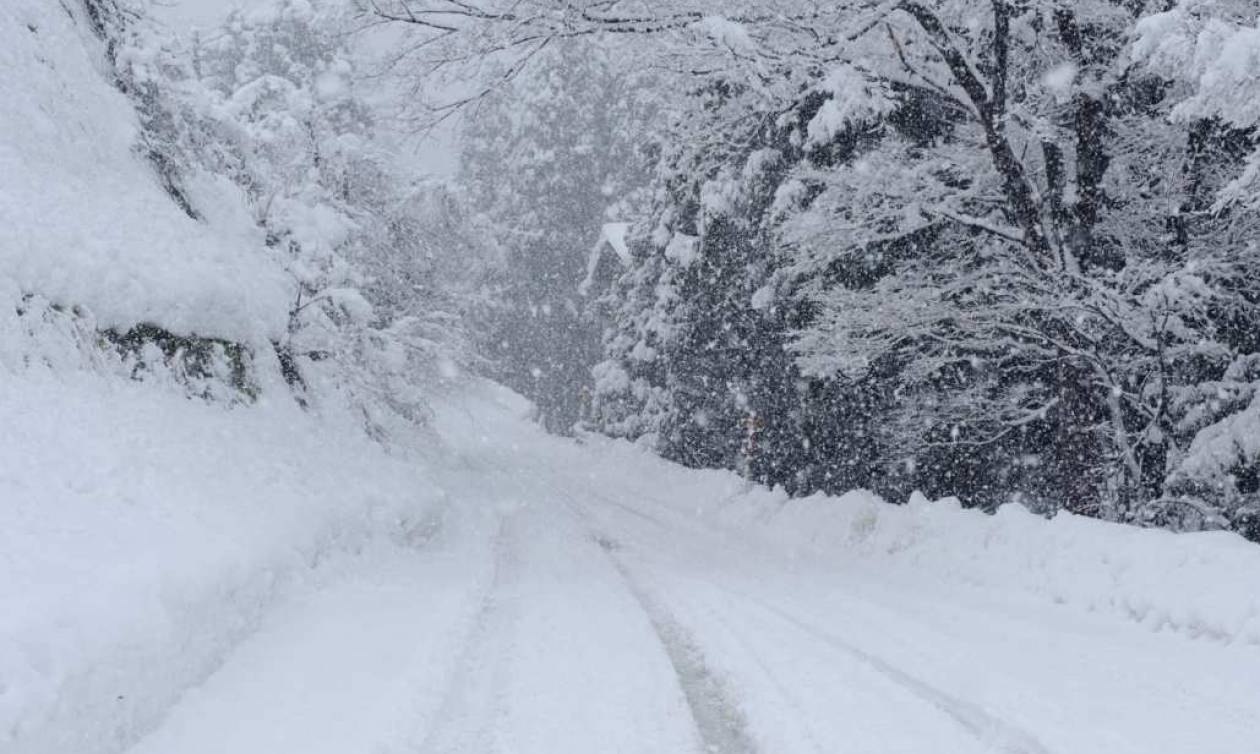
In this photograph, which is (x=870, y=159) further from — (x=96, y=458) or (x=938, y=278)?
(x=96, y=458)

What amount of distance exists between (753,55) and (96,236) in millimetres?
6586

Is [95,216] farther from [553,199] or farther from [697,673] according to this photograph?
Result: [553,199]

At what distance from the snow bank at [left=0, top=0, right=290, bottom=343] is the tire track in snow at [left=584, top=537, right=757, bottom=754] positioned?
236 inches

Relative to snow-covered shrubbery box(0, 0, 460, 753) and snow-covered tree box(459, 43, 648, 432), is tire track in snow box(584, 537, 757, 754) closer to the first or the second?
snow-covered shrubbery box(0, 0, 460, 753)

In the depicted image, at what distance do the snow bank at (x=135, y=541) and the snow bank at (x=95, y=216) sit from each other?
1031 mm

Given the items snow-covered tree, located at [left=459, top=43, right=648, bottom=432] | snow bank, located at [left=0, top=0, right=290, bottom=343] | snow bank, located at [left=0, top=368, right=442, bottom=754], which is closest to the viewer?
snow bank, located at [left=0, top=368, right=442, bottom=754]

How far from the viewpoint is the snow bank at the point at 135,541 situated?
14.8ft

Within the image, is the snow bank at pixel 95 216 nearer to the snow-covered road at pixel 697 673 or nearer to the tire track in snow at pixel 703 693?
the snow-covered road at pixel 697 673

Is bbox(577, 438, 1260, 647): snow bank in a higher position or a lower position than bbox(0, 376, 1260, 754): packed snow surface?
higher

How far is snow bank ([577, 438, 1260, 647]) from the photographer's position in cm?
696


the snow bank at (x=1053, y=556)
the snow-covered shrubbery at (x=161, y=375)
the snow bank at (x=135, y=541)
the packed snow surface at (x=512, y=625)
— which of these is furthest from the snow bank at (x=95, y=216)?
the snow bank at (x=1053, y=556)

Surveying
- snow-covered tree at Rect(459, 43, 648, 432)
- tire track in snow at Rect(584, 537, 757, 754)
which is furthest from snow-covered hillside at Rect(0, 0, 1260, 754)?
snow-covered tree at Rect(459, 43, 648, 432)

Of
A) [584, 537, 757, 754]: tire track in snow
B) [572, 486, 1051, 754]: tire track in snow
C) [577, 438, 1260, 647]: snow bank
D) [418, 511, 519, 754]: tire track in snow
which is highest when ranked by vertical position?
[577, 438, 1260, 647]: snow bank

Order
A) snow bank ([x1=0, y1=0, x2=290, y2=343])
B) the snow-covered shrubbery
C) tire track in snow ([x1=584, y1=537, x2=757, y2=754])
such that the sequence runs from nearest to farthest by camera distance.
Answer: tire track in snow ([x1=584, y1=537, x2=757, y2=754]) < the snow-covered shrubbery < snow bank ([x1=0, y1=0, x2=290, y2=343])
